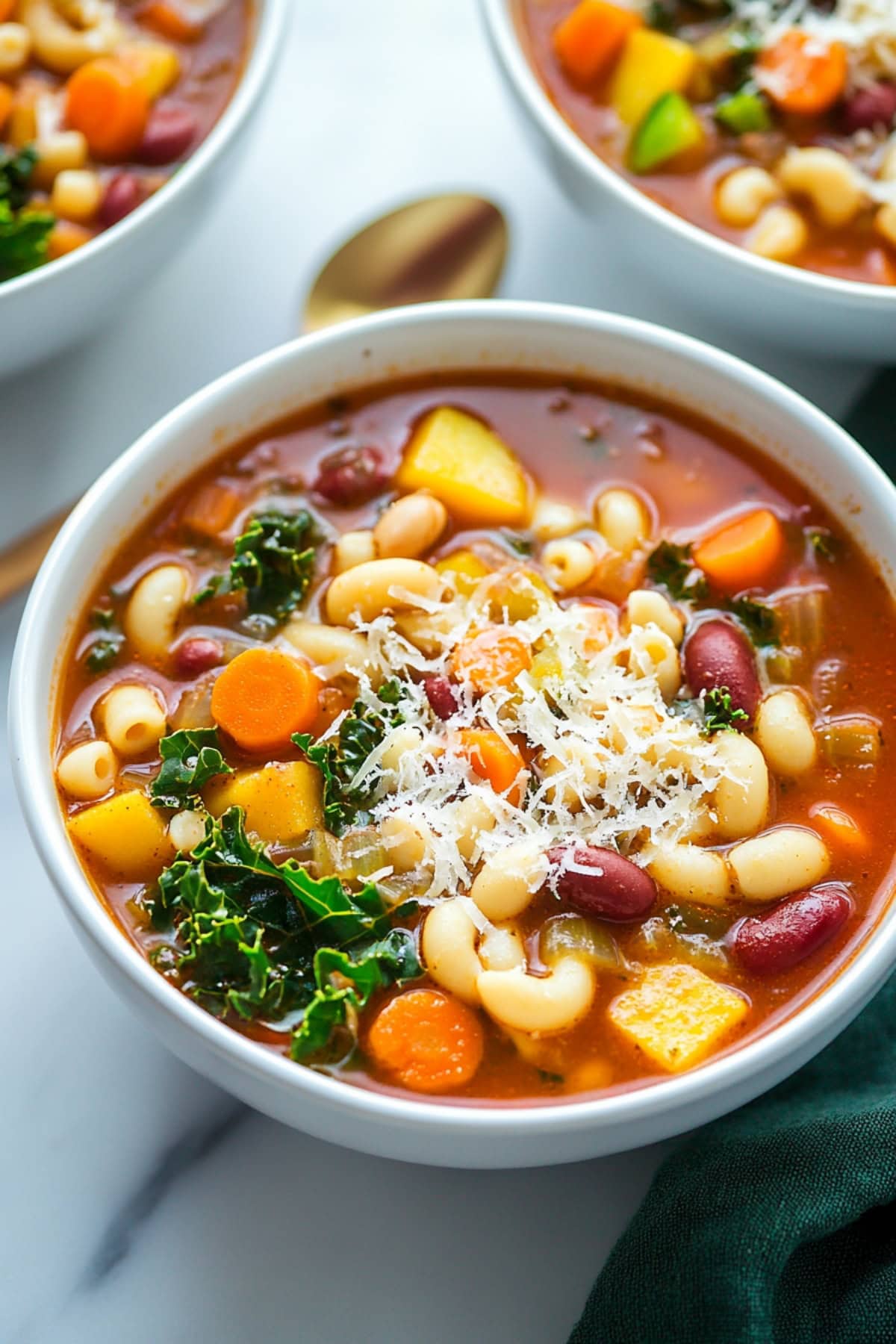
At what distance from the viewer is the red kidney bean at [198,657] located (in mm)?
2451

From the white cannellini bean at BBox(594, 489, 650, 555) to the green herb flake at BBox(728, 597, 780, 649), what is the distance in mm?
204

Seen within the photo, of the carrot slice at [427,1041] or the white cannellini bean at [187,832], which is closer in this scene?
the carrot slice at [427,1041]

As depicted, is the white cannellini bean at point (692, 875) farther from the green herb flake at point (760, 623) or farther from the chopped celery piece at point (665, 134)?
the chopped celery piece at point (665, 134)

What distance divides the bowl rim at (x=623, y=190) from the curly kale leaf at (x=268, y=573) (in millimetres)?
956

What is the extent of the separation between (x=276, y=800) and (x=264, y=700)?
166 mm

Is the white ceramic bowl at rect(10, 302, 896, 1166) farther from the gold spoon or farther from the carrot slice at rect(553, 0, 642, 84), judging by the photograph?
the carrot slice at rect(553, 0, 642, 84)

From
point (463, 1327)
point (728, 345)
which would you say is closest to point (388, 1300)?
point (463, 1327)

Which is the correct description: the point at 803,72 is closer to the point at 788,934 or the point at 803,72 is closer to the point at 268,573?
the point at 268,573

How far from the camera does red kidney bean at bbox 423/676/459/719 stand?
7.79 ft

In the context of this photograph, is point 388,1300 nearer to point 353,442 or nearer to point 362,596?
point 362,596

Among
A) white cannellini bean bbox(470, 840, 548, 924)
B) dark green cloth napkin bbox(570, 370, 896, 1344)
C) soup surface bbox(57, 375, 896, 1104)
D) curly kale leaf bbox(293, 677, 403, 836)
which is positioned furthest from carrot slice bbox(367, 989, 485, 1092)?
dark green cloth napkin bbox(570, 370, 896, 1344)

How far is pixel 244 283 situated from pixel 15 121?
1.78 feet

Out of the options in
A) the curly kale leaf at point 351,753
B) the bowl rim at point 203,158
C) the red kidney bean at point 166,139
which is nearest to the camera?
the curly kale leaf at point 351,753

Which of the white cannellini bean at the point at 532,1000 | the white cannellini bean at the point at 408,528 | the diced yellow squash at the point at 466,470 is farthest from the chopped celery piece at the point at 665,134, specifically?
the white cannellini bean at the point at 532,1000
